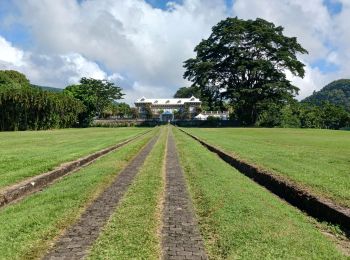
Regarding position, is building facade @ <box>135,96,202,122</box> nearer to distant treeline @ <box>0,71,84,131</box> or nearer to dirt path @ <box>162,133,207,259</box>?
distant treeline @ <box>0,71,84,131</box>

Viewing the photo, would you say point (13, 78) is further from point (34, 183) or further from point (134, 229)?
point (134, 229)

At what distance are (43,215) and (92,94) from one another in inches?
3622

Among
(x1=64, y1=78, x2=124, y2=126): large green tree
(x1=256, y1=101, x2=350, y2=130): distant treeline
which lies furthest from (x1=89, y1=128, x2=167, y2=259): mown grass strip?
(x1=64, y1=78, x2=124, y2=126): large green tree

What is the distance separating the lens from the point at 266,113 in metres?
73.5

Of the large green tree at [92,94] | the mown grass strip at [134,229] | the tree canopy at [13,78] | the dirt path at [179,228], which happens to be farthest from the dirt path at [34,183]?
the tree canopy at [13,78]

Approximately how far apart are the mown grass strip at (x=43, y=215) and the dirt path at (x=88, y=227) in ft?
0.59

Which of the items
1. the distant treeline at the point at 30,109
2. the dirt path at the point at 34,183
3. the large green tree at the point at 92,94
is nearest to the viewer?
the dirt path at the point at 34,183

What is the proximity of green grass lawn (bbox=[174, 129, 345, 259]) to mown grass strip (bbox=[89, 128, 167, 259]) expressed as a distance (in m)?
0.92

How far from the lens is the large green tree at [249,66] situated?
67.5m

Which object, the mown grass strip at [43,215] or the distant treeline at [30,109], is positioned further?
the distant treeline at [30,109]

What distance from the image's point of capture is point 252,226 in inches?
288

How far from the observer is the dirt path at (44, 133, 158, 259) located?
6203mm

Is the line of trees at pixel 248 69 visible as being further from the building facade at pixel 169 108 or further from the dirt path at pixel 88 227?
the building facade at pixel 169 108

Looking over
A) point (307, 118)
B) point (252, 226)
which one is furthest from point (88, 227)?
point (307, 118)
